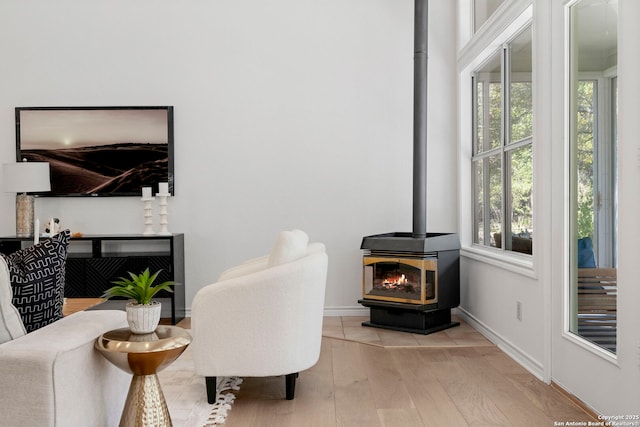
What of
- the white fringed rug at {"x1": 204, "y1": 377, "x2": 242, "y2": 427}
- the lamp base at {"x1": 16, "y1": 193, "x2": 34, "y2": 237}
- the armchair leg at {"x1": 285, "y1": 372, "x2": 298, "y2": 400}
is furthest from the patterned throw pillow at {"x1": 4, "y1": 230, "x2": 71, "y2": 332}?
the lamp base at {"x1": 16, "y1": 193, "x2": 34, "y2": 237}

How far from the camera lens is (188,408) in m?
2.98

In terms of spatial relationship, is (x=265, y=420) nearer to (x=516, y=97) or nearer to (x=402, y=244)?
(x=402, y=244)

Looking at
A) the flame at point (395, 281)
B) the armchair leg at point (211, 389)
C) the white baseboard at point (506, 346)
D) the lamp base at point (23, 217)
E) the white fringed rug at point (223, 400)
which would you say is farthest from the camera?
the lamp base at point (23, 217)

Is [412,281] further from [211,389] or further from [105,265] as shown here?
[105,265]

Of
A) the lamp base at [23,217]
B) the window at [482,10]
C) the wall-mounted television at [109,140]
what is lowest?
the lamp base at [23,217]

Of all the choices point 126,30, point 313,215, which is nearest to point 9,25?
point 126,30

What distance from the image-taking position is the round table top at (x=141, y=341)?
2.04 m

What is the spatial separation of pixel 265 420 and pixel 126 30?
13.0 feet

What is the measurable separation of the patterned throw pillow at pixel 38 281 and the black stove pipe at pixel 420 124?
326 cm

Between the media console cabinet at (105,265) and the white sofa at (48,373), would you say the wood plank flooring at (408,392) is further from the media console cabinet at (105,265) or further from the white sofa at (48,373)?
the media console cabinet at (105,265)

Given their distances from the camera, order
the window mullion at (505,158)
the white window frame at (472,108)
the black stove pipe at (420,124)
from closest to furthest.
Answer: the white window frame at (472,108), the window mullion at (505,158), the black stove pipe at (420,124)

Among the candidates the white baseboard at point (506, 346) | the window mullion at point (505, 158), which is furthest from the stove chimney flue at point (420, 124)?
the white baseboard at point (506, 346)

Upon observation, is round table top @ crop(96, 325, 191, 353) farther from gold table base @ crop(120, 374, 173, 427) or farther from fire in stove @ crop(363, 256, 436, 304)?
fire in stove @ crop(363, 256, 436, 304)

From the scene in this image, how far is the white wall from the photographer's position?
546 centimetres
